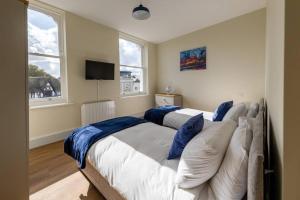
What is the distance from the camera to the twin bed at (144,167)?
831 mm

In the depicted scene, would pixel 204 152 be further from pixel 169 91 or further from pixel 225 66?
pixel 169 91

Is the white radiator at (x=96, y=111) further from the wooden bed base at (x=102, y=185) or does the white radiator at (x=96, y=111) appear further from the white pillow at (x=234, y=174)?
the white pillow at (x=234, y=174)

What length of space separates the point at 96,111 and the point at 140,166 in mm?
2782

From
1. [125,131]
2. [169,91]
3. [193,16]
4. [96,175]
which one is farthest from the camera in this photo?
[169,91]

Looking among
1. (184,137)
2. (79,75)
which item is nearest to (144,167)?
(184,137)

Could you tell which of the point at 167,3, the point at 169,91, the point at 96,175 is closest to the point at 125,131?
the point at 96,175

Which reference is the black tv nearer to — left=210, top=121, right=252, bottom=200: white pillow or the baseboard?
the baseboard

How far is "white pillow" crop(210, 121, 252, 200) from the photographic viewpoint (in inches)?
32.8

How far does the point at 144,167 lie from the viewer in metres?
1.24

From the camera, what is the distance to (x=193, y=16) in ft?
11.5

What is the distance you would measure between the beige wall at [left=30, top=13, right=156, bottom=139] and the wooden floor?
0.66 m

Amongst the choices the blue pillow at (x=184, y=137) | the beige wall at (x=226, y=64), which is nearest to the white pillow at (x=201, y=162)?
the blue pillow at (x=184, y=137)

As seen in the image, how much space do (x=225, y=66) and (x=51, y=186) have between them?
13.6ft

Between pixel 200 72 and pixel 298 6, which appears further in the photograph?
pixel 200 72
